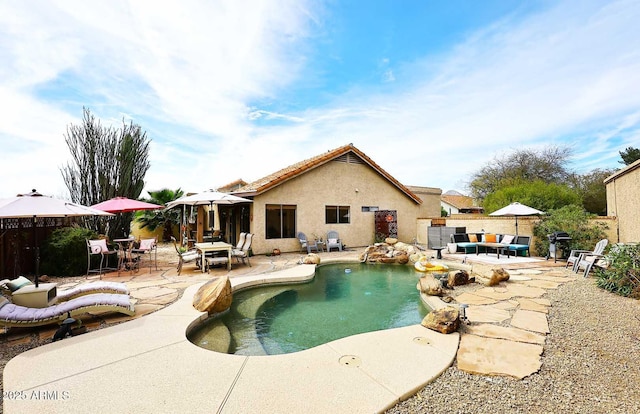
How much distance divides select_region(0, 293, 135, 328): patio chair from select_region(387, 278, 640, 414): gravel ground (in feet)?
15.7

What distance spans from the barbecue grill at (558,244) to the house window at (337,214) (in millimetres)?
8722

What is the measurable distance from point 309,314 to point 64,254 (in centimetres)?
770

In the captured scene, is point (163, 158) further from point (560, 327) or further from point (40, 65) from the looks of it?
point (560, 327)

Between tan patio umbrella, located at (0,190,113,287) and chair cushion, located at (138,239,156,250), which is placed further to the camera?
chair cushion, located at (138,239,156,250)

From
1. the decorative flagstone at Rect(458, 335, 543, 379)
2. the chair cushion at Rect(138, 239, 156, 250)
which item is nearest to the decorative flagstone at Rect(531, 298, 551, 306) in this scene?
the decorative flagstone at Rect(458, 335, 543, 379)

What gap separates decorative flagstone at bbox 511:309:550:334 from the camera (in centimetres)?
442

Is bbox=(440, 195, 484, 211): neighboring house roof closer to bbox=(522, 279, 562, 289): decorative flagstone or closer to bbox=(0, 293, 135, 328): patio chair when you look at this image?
bbox=(522, 279, 562, 289): decorative flagstone

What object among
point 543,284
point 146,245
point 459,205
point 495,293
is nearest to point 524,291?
point 495,293

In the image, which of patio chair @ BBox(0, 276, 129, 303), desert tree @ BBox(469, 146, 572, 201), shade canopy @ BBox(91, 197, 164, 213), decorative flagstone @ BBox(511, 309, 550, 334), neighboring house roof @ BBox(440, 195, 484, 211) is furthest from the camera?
neighboring house roof @ BBox(440, 195, 484, 211)

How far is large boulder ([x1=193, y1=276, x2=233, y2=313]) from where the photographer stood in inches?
212

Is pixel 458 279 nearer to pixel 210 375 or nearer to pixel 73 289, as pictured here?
pixel 210 375

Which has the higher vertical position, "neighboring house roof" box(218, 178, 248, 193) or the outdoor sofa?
"neighboring house roof" box(218, 178, 248, 193)

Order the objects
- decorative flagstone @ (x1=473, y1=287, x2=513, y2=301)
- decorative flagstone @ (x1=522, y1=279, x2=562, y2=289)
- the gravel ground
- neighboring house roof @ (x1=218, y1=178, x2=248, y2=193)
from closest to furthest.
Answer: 1. the gravel ground
2. decorative flagstone @ (x1=473, y1=287, x2=513, y2=301)
3. decorative flagstone @ (x1=522, y1=279, x2=562, y2=289)
4. neighboring house roof @ (x1=218, y1=178, x2=248, y2=193)

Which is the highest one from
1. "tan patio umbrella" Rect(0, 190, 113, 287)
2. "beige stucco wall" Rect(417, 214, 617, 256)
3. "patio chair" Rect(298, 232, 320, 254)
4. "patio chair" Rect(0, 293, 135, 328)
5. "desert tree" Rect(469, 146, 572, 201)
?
"desert tree" Rect(469, 146, 572, 201)
